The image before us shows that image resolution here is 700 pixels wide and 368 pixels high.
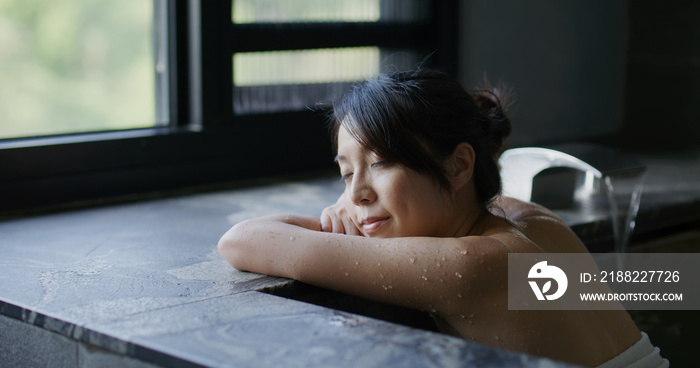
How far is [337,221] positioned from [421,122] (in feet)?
0.92

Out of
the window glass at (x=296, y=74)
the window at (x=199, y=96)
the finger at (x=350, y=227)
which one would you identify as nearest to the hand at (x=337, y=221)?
the finger at (x=350, y=227)

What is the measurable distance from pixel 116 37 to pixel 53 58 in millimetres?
188

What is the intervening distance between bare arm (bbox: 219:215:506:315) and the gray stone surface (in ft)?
0.20

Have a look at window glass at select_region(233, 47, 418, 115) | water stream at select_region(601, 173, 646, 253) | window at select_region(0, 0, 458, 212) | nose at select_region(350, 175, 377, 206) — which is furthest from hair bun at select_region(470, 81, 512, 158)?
window glass at select_region(233, 47, 418, 115)

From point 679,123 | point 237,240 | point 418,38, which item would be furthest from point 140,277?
point 679,123

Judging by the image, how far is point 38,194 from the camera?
1928mm

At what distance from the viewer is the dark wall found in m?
3.19

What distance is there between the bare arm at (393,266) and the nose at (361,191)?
0.30 ft

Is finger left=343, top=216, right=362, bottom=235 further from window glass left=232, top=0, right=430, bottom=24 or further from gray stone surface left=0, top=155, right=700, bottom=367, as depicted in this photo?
window glass left=232, top=0, right=430, bottom=24

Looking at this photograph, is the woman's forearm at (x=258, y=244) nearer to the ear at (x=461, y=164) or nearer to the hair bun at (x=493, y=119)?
the ear at (x=461, y=164)

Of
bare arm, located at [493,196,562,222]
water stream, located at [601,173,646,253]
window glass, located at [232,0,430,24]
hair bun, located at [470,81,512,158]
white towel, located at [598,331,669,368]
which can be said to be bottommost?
white towel, located at [598,331,669,368]

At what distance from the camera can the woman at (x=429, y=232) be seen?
1.19 metres

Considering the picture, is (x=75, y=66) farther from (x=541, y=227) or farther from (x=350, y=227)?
(x=541, y=227)

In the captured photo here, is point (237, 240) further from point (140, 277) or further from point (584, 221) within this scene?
point (584, 221)
